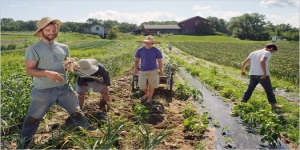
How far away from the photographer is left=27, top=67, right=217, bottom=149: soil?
12.4ft

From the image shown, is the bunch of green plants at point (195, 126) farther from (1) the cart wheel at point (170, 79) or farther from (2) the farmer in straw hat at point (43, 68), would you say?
(1) the cart wheel at point (170, 79)

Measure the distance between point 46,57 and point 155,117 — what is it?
2436mm

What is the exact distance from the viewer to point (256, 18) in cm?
7175

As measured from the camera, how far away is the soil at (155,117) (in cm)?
379

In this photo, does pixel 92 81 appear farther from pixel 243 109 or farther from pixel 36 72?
pixel 243 109

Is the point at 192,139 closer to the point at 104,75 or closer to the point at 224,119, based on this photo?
the point at 224,119

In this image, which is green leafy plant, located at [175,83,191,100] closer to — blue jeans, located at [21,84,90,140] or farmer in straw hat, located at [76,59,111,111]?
farmer in straw hat, located at [76,59,111,111]

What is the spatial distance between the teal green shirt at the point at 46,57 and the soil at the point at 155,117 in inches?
31.3

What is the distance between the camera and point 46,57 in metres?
3.36

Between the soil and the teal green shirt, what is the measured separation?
796mm

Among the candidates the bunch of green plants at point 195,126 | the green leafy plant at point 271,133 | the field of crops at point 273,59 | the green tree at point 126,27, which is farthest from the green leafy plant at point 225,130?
the green tree at point 126,27

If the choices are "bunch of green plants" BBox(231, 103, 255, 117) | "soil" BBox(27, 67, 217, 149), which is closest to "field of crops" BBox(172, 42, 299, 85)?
"bunch of green plants" BBox(231, 103, 255, 117)

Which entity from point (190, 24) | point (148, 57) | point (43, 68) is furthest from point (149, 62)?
point (190, 24)

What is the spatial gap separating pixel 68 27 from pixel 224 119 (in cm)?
7865
